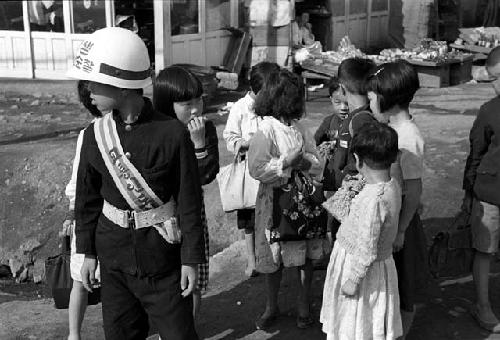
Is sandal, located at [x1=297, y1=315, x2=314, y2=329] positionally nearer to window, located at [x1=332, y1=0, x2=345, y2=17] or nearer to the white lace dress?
the white lace dress

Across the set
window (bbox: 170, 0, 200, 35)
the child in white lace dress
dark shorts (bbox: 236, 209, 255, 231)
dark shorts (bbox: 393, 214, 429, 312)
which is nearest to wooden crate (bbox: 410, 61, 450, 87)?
window (bbox: 170, 0, 200, 35)

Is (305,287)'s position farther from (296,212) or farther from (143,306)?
(143,306)

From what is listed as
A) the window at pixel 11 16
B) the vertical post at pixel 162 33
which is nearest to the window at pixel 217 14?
the vertical post at pixel 162 33

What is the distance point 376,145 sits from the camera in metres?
3.34

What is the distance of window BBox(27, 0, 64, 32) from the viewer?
1258cm

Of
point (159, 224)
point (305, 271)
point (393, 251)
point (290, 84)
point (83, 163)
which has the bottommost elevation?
point (305, 271)

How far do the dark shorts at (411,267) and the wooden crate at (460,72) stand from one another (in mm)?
10602

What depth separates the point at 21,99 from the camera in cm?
1140

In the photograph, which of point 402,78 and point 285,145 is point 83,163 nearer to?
point 285,145

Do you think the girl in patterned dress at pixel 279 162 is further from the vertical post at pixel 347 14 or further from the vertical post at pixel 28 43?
the vertical post at pixel 347 14

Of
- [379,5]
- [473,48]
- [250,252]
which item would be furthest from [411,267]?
[379,5]

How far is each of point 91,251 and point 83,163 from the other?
0.44m

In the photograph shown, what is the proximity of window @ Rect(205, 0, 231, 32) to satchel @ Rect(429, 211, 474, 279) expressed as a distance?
896 centimetres

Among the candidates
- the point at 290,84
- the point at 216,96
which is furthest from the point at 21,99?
the point at 290,84
